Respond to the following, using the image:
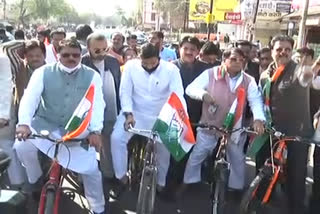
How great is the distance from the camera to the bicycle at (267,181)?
439cm

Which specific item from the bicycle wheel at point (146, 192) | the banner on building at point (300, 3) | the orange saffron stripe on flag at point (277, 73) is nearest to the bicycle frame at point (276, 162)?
the orange saffron stripe on flag at point (277, 73)

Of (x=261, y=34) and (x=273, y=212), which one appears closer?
(x=273, y=212)

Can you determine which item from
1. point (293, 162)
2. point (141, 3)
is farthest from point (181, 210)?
point (141, 3)

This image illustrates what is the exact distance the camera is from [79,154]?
414cm

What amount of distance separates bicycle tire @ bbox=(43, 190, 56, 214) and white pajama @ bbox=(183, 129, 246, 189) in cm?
204

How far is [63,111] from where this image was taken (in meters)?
4.33

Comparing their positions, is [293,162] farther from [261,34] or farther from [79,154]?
[261,34]

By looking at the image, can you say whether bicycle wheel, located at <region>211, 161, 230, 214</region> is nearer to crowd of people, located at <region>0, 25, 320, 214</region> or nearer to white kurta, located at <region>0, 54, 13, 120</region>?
crowd of people, located at <region>0, 25, 320, 214</region>

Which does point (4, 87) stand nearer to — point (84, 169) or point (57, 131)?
point (57, 131)

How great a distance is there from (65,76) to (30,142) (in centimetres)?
70

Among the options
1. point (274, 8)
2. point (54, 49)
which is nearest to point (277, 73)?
point (54, 49)

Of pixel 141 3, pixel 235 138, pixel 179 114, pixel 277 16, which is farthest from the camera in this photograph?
pixel 141 3

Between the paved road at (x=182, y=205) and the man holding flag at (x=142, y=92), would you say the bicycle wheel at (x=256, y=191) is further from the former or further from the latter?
the man holding flag at (x=142, y=92)

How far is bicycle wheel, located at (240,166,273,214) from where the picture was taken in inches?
173
